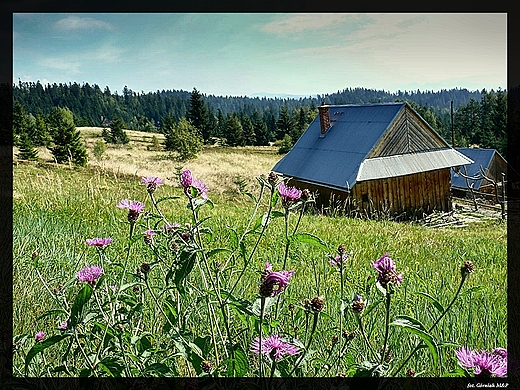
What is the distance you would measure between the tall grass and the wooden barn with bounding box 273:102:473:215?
31.7 ft

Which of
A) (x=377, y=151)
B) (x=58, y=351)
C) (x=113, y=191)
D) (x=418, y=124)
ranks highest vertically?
(x=418, y=124)

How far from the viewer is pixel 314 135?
1958cm

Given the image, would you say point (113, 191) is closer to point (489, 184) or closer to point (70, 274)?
point (70, 274)

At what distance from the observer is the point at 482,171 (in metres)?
25.6

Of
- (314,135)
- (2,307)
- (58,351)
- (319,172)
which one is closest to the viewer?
(58,351)

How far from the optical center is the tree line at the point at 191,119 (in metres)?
41.1

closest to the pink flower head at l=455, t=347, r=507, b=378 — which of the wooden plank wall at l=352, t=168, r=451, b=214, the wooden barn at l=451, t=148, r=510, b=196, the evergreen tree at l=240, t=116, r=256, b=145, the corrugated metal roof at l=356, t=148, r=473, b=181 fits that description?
the corrugated metal roof at l=356, t=148, r=473, b=181

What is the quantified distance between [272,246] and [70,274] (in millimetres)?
2024

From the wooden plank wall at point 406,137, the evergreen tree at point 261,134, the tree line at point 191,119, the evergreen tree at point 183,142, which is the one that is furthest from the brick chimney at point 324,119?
the evergreen tree at point 261,134

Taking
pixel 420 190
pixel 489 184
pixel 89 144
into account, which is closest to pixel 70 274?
pixel 420 190

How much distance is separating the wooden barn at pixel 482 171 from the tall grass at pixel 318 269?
2148cm

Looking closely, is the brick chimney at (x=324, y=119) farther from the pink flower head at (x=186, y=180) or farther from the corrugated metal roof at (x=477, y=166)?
the pink flower head at (x=186, y=180)

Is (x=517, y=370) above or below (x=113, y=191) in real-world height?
below

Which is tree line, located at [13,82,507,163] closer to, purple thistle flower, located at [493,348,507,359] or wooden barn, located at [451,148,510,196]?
wooden barn, located at [451,148,510,196]
